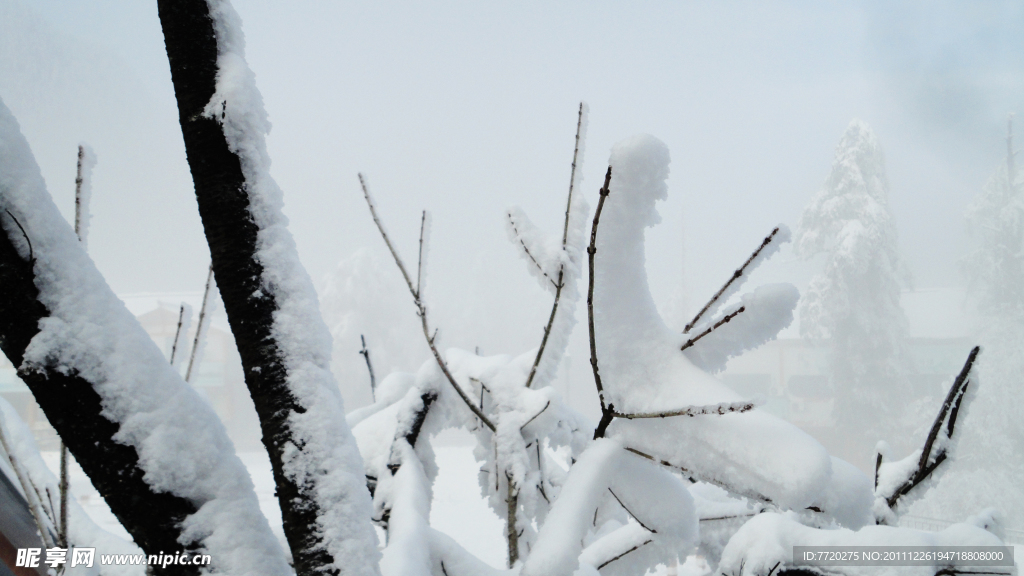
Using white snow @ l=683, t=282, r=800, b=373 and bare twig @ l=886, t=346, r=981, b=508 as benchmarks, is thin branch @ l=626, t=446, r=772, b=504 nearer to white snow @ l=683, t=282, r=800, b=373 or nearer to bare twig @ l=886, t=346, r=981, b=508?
white snow @ l=683, t=282, r=800, b=373

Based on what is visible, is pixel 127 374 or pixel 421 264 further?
pixel 421 264

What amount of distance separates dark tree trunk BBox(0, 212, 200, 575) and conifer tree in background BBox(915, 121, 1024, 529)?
16.7 metres

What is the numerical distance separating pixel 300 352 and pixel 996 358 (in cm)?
1861

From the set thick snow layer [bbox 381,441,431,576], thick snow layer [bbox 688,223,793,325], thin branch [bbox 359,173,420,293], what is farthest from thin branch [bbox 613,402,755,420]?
thick snow layer [bbox 381,441,431,576]

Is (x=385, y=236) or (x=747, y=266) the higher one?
(x=385, y=236)

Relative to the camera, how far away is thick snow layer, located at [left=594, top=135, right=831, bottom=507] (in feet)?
2.05

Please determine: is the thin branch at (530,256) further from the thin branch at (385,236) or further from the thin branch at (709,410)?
the thin branch at (709,410)

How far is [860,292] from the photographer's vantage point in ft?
54.0

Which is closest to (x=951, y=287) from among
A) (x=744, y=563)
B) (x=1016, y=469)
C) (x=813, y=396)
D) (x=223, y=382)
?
(x=813, y=396)

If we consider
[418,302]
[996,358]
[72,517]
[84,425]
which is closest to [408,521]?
[418,302]

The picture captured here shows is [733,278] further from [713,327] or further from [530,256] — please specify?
[530,256]

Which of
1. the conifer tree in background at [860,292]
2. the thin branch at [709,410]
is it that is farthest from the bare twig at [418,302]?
the conifer tree in background at [860,292]

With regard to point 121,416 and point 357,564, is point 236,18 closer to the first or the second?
point 121,416

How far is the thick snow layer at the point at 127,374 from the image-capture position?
647 mm
